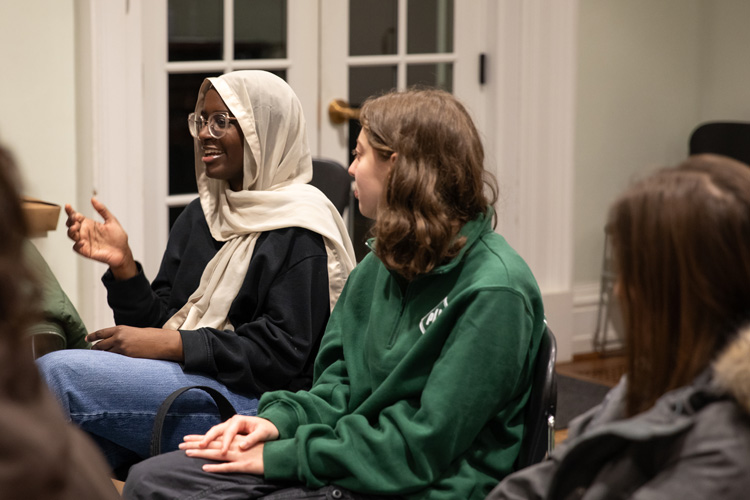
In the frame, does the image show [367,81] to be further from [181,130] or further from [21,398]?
[21,398]

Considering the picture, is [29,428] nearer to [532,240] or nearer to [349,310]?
[349,310]

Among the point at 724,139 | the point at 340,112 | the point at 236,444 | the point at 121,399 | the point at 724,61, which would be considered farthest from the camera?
the point at 724,61

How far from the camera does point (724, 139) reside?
405 centimetres

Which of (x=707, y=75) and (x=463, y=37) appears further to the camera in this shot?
(x=707, y=75)

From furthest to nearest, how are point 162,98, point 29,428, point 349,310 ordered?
point 162,98, point 349,310, point 29,428

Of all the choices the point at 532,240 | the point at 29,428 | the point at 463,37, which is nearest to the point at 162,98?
the point at 463,37

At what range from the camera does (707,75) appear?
4.54 meters

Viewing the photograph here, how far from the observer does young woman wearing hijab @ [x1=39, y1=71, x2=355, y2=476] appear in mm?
1773

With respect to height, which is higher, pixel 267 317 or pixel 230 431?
pixel 267 317

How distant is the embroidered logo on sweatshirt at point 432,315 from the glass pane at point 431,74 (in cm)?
248

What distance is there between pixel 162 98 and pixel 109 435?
1.84 meters

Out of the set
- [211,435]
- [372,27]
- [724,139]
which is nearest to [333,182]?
[211,435]

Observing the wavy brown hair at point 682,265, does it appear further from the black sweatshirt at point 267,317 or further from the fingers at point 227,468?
the black sweatshirt at point 267,317

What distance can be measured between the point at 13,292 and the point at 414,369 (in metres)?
0.88
